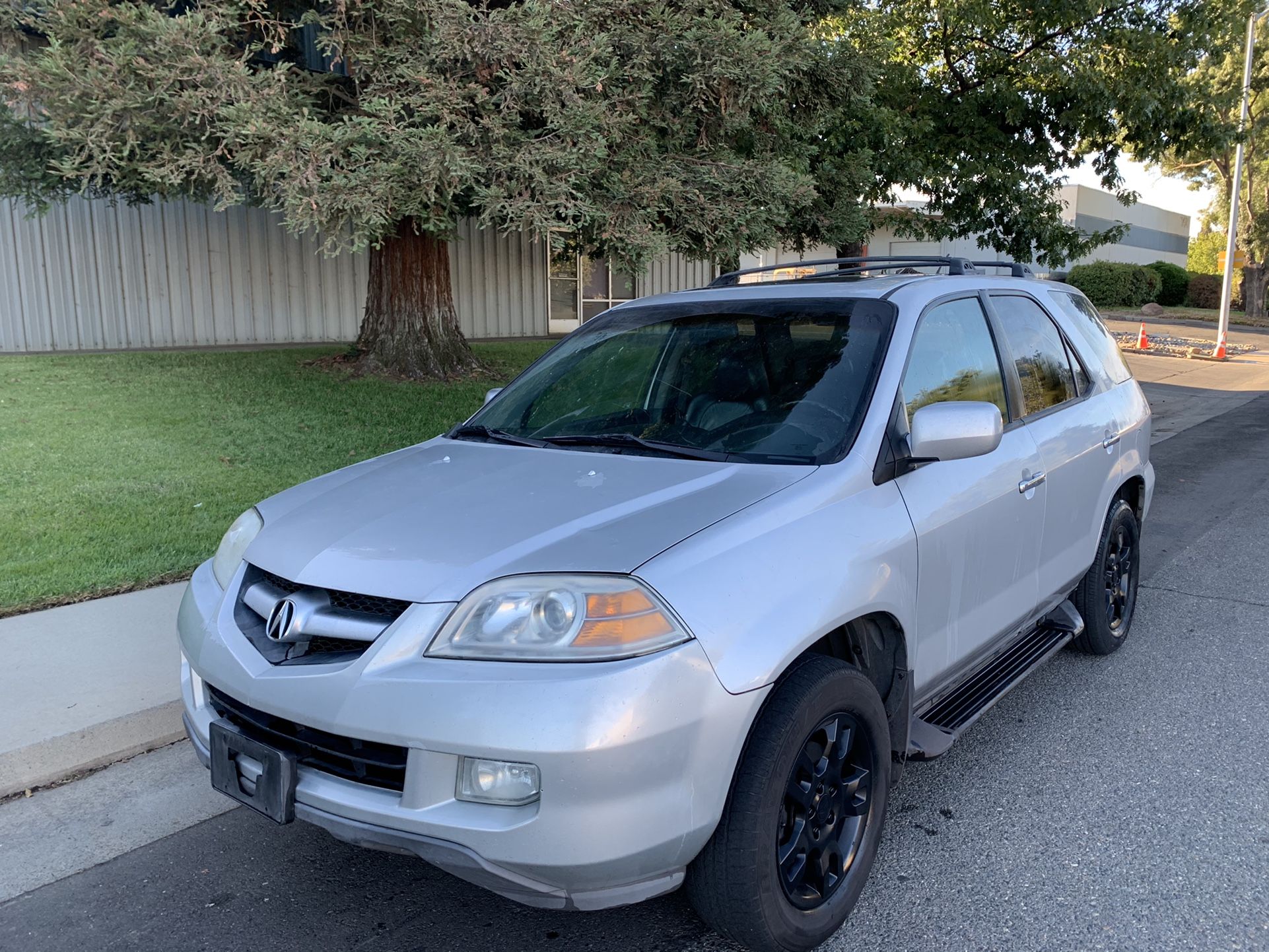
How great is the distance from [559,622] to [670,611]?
0.26m

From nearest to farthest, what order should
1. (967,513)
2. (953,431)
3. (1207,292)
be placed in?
(953,431) < (967,513) < (1207,292)

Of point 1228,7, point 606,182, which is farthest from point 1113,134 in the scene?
point 606,182

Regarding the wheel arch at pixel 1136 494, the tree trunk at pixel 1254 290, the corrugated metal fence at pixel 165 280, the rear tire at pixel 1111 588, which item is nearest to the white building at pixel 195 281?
the corrugated metal fence at pixel 165 280

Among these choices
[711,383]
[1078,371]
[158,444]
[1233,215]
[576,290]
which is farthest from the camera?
[576,290]

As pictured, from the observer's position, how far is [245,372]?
40.9ft

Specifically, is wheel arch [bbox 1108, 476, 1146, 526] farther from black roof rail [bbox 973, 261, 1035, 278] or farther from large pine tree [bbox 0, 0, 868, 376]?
large pine tree [bbox 0, 0, 868, 376]

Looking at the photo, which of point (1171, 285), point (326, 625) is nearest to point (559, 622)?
point (326, 625)

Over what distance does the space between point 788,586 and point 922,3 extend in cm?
1335

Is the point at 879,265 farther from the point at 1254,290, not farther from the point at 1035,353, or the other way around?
the point at 1254,290

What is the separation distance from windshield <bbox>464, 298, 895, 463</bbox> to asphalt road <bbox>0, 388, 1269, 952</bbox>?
1365 mm

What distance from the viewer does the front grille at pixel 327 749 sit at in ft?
8.04

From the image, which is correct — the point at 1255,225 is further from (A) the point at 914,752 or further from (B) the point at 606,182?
(A) the point at 914,752

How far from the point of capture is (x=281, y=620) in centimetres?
268

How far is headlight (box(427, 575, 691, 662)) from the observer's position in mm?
2381
